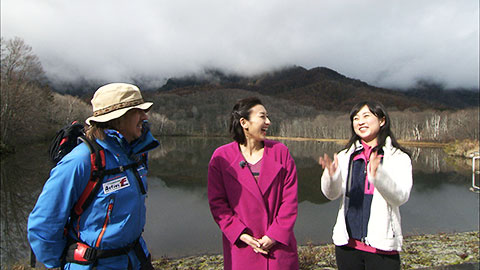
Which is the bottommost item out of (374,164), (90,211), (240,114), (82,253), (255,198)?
(82,253)

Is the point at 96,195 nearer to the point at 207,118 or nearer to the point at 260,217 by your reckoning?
the point at 260,217

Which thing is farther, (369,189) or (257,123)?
(257,123)

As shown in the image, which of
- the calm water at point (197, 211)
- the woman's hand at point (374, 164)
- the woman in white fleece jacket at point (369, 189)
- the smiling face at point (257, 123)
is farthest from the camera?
the calm water at point (197, 211)

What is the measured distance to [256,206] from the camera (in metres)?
2.33

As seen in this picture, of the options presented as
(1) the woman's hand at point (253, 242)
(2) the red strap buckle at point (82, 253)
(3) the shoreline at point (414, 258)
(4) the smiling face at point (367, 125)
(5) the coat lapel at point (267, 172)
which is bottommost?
(3) the shoreline at point (414, 258)

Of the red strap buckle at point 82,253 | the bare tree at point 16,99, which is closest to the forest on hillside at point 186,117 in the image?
the bare tree at point 16,99

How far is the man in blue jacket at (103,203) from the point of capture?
158 centimetres

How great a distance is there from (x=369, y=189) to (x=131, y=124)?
2.09 meters

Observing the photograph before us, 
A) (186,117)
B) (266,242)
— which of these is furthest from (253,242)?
(186,117)

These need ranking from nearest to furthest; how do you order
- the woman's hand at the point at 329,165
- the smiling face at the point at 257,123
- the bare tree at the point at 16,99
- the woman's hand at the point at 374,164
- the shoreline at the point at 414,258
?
the woman's hand at the point at 374,164 < the woman's hand at the point at 329,165 < the smiling face at the point at 257,123 < the shoreline at the point at 414,258 < the bare tree at the point at 16,99

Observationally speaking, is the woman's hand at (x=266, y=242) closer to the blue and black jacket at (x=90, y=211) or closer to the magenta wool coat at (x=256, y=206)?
the magenta wool coat at (x=256, y=206)

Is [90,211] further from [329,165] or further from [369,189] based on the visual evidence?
[369,189]

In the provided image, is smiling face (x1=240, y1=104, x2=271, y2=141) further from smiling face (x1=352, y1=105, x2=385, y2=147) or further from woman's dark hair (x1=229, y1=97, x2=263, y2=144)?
smiling face (x1=352, y1=105, x2=385, y2=147)

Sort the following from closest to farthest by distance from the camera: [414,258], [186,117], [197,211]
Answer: [414,258] < [197,211] < [186,117]
